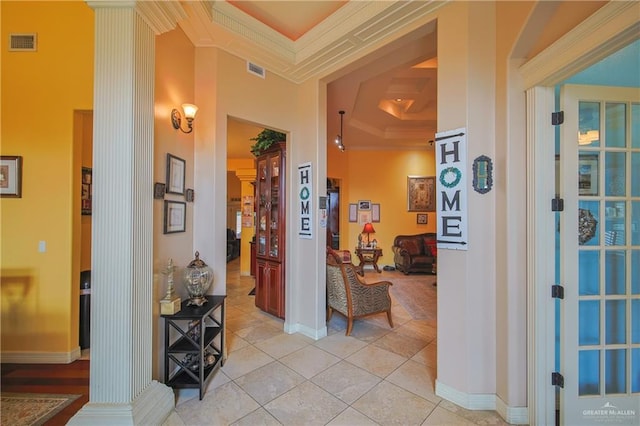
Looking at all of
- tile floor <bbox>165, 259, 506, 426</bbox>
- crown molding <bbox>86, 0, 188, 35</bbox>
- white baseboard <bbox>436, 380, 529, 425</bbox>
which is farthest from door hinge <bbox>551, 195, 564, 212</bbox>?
crown molding <bbox>86, 0, 188, 35</bbox>

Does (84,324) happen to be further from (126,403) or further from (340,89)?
(340,89)

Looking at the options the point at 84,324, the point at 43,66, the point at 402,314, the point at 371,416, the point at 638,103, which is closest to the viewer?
the point at 638,103

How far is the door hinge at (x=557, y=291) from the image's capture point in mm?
1666

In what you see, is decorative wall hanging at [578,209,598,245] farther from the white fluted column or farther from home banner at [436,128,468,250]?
the white fluted column

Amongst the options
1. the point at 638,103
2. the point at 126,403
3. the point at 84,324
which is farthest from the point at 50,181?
the point at 638,103

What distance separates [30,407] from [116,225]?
1.64 metres

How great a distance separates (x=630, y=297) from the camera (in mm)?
1688

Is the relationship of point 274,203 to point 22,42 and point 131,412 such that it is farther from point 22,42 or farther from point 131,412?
point 22,42

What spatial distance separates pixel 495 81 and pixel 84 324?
4458 millimetres

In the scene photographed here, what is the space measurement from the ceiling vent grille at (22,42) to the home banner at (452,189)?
3959 millimetres

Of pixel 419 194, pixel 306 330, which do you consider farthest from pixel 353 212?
pixel 306 330

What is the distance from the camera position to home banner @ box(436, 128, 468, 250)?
193 centimetres

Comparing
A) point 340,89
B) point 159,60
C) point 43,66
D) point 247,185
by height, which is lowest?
point 247,185

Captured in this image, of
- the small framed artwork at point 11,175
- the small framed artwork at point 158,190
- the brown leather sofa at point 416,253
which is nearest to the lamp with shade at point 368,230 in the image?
the brown leather sofa at point 416,253
